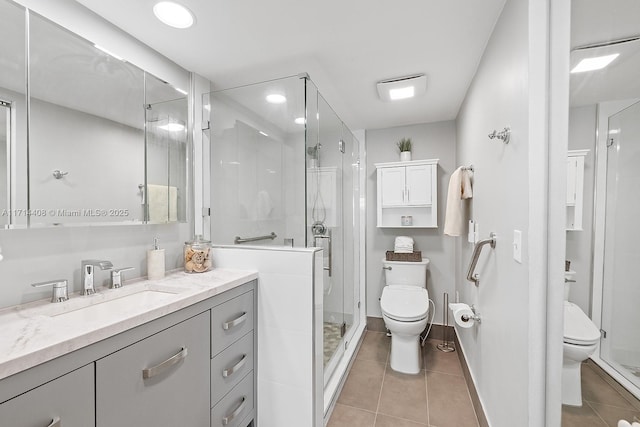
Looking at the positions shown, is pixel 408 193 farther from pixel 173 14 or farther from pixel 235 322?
pixel 173 14

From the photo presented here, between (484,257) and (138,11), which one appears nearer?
(138,11)

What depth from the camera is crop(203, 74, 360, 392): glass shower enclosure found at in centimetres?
175

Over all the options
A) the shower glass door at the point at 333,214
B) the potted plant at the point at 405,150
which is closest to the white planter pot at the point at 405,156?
the potted plant at the point at 405,150

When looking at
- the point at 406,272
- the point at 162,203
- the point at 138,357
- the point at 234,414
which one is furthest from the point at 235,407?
the point at 406,272

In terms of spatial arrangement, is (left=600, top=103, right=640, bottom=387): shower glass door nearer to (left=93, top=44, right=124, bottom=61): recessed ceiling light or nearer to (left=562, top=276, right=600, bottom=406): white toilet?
(left=562, top=276, right=600, bottom=406): white toilet

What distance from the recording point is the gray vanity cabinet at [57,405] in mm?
667

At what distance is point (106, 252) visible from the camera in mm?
1360

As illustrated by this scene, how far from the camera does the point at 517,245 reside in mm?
1142

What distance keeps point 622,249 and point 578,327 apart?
33cm

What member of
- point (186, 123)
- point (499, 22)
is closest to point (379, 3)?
point (499, 22)

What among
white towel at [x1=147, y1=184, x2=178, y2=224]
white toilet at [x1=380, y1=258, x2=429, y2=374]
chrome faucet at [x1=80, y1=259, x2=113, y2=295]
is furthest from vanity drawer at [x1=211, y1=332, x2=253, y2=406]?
white toilet at [x1=380, y1=258, x2=429, y2=374]

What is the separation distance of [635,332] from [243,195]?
1877mm

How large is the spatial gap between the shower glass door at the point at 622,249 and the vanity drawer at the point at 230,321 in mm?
1438

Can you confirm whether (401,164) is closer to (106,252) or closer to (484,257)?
(484,257)
